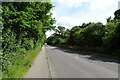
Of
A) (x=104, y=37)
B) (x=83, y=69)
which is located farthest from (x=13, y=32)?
(x=104, y=37)

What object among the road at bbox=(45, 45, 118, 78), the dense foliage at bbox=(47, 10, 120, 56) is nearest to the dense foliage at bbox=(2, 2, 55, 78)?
the road at bbox=(45, 45, 118, 78)

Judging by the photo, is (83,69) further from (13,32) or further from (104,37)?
(104,37)

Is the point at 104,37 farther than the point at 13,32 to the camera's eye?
Yes

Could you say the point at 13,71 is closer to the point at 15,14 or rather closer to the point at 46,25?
the point at 15,14

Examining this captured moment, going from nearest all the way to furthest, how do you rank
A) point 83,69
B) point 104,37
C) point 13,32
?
point 13,32 → point 83,69 → point 104,37

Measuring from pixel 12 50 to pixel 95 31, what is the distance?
48195 mm

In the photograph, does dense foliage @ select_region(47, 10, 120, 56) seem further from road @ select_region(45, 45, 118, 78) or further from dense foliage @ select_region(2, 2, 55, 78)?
dense foliage @ select_region(2, 2, 55, 78)

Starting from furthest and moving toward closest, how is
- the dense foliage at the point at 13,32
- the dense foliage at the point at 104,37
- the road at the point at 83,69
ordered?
the dense foliage at the point at 104,37
the road at the point at 83,69
the dense foliage at the point at 13,32

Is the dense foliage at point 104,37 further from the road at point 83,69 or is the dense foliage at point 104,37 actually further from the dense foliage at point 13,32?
the dense foliage at point 13,32

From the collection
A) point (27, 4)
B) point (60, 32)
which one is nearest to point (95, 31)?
point (27, 4)

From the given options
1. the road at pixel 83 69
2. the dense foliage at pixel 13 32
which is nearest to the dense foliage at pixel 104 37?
the road at pixel 83 69

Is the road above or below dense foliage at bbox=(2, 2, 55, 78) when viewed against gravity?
below

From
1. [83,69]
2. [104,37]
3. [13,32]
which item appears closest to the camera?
[13,32]

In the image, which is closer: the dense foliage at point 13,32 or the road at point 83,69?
the dense foliage at point 13,32
